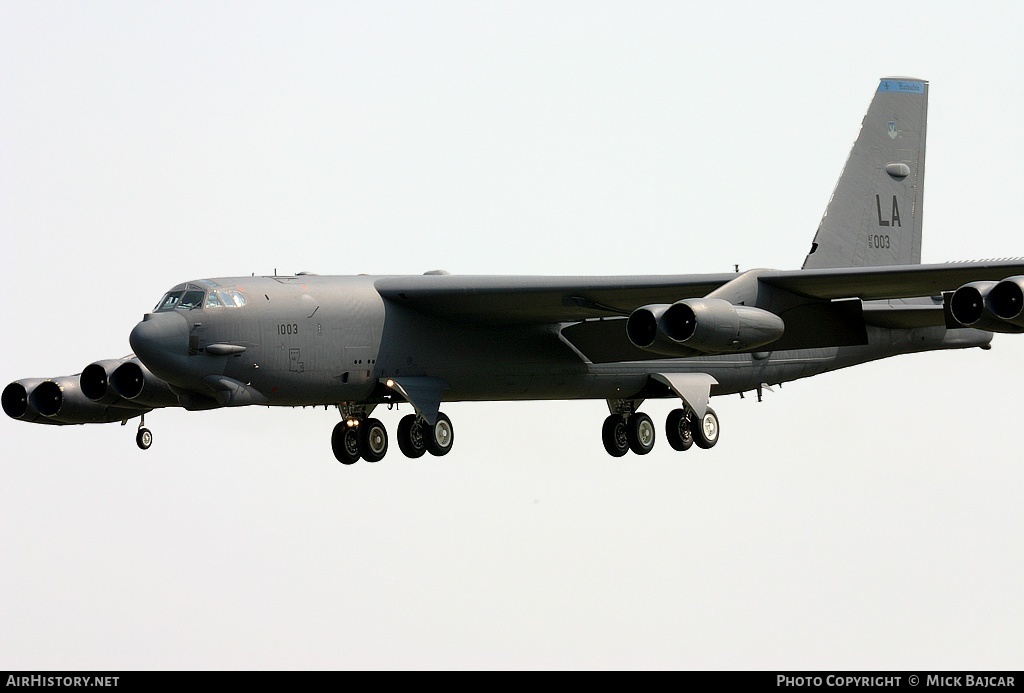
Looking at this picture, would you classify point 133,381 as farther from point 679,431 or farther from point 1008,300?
point 1008,300

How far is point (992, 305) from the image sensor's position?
2391cm

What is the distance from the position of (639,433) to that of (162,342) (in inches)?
416

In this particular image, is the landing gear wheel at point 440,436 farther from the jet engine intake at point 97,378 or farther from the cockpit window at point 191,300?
the jet engine intake at point 97,378

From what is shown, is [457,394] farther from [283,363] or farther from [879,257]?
[879,257]

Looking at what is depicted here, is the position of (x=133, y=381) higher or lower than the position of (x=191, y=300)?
lower

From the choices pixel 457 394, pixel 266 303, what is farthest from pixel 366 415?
pixel 266 303

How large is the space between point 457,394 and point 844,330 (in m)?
6.84

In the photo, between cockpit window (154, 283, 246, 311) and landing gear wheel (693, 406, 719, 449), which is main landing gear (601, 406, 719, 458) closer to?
landing gear wheel (693, 406, 719, 449)

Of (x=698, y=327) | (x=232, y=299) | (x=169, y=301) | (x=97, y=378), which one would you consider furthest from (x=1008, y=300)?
(x=97, y=378)

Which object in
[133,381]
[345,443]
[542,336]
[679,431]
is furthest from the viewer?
[679,431]

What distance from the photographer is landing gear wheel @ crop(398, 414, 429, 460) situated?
27.8 metres

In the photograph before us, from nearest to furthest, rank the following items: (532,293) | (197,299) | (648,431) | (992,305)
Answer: (992,305)
(197,299)
(532,293)
(648,431)

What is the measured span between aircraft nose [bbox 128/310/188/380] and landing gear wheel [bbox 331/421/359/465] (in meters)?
3.99

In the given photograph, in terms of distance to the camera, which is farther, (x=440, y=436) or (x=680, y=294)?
(x=440, y=436)
